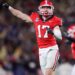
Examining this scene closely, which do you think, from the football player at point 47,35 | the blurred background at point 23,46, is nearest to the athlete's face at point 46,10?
the football player at point 47,35

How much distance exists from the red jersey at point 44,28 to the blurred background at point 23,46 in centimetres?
94

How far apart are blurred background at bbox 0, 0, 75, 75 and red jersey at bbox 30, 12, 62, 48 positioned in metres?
0.94

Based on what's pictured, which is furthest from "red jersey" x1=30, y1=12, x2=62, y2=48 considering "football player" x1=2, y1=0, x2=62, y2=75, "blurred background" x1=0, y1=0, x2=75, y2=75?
"blurred background" x1=0, y1=0, x2=75, y2=75

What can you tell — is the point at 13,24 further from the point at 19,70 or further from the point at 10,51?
the point at 19,70

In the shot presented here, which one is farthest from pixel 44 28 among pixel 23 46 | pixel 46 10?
pixel 23 46

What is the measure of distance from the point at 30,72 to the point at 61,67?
0.49 meters

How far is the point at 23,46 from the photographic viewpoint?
724cm

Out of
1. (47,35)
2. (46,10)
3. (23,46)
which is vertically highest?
(46,10)

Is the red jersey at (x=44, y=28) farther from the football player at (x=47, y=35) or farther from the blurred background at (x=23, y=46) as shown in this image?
the blurred background at (x=23, y=46)

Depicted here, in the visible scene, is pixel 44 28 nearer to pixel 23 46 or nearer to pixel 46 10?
pixel 46 10

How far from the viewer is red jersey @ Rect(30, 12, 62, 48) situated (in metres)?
5.33

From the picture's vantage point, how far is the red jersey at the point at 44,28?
17.5 ft

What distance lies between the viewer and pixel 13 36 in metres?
7.31

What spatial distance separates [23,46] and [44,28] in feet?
6.30
